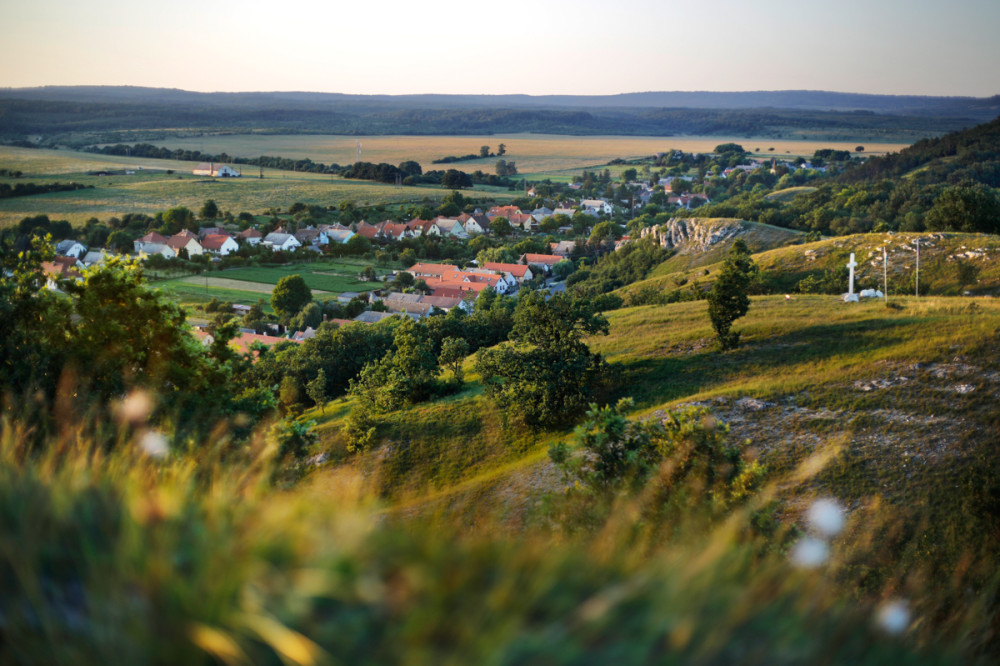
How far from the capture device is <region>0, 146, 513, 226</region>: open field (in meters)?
68.0

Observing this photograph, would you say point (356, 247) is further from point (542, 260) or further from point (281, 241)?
point (542, 260)

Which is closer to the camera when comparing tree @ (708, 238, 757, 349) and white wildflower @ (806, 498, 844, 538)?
white wildflower @ (806, 498, 844, 538)

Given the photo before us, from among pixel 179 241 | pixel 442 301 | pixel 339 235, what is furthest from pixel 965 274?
pixel 179 241

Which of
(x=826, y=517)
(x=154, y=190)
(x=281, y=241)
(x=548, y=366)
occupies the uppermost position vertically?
(x=154, y=190)

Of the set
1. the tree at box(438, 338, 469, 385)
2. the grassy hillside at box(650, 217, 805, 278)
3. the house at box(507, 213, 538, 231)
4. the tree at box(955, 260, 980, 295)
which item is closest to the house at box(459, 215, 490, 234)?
the house at box(507, 213, 538, 231)

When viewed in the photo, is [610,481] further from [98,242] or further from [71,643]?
[98,242]

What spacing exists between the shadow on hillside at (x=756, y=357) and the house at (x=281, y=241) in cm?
5424

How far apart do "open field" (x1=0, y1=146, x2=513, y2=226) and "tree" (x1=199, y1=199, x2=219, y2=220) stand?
304cm

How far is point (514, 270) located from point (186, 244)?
32482 mm

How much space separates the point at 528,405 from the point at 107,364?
452 inches

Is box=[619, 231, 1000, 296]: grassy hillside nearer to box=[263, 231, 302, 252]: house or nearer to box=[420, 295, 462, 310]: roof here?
box=[420, 295, 462, 310]: roof

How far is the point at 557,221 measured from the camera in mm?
97500

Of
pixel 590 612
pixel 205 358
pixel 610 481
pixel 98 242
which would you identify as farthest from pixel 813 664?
pixel 98 242

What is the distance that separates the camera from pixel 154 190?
84688mm
